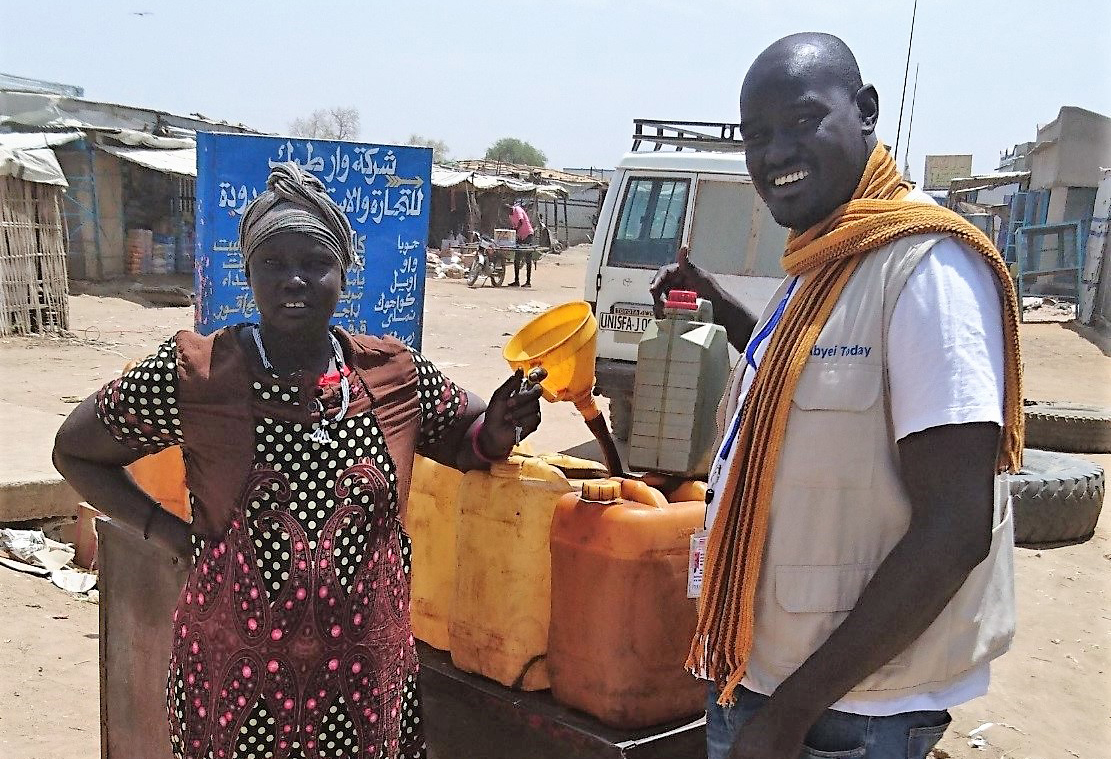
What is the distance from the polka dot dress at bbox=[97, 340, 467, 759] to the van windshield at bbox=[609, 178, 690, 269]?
556 centimetres

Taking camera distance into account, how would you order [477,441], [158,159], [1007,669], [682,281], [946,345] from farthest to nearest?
[158,159]
[1007,669]
[682,281]
[477,441]
[946,345]

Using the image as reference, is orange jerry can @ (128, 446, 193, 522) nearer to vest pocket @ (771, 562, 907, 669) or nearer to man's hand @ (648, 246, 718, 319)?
man's hand @ (648, 246, 718, 319)

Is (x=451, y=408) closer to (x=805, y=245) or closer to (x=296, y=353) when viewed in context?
(x=296, y=353)

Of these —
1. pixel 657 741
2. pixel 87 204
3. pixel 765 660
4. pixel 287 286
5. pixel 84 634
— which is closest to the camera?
pixel 765 660

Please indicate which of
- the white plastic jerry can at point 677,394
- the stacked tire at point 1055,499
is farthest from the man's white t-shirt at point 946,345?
the stacked tire at point 1055,499

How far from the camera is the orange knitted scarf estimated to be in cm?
132

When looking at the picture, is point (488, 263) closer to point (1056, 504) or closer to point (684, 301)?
point (1056, 504)

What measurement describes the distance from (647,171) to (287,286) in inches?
228

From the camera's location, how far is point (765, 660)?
1423mm

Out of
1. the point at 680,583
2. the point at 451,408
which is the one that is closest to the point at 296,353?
the point at 451,408

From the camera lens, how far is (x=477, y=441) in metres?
2.20

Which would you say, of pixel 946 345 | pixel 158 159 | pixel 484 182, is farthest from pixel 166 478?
pixel 484 182

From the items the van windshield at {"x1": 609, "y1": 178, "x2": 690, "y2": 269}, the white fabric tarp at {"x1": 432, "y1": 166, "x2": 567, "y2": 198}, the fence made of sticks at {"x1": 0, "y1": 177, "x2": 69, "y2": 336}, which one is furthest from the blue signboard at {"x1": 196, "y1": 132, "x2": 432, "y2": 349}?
the white fabric tarp at {"x1": 432, "y1": 166, "x2": 567, "y2": 198}

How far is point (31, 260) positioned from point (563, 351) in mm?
12769
